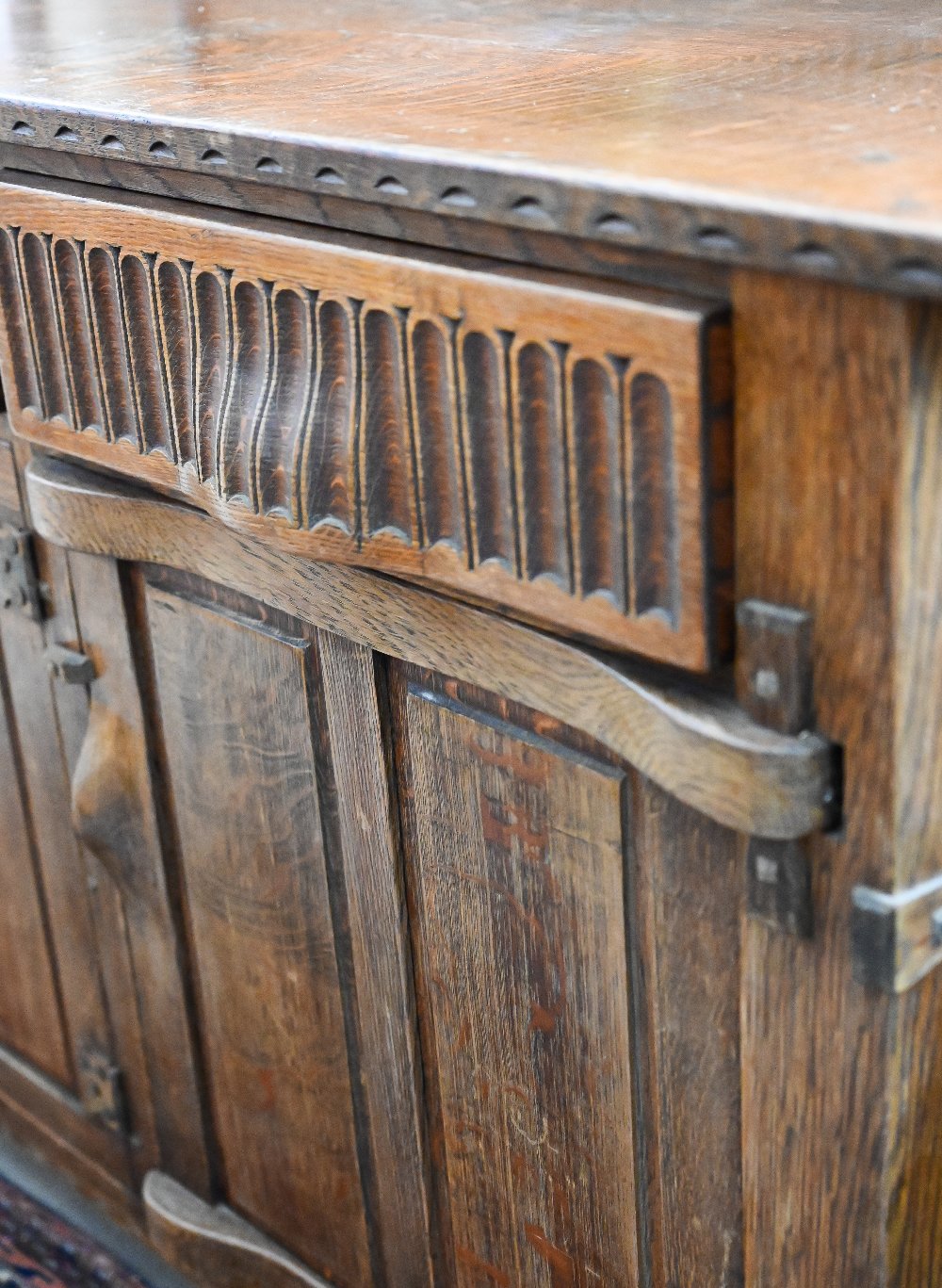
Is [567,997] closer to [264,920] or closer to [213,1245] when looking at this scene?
[264,920]

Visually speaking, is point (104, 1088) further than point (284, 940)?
Yes

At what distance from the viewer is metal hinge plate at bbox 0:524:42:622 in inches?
43.3

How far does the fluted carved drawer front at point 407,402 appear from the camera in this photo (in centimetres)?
62

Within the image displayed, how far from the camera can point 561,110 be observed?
72cm

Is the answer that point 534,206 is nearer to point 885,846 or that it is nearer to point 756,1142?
point 885,846

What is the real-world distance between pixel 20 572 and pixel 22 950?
0.40 m

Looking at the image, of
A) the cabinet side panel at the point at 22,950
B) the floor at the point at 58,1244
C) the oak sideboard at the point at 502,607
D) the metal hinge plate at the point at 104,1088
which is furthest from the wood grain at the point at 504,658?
the floor at the point at 58,1244

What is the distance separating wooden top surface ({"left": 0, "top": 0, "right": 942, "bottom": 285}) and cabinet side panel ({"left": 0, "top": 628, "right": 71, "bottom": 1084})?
1.63ft

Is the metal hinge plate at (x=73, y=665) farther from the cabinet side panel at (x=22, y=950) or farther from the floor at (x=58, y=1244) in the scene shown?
the floor at (x=58, y=1244)

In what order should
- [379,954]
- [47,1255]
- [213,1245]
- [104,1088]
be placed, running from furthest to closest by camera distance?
[47,1255], [104,1088], [213,1245], [379,954]

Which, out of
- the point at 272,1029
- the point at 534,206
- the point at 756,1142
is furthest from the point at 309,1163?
the point at 534,206

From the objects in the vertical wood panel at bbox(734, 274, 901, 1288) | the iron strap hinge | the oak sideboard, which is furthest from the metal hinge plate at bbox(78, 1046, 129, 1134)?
the iron strap hinge

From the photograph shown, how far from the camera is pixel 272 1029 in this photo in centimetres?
105

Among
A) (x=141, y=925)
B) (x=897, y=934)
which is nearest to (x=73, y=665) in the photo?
(x=141, y=925)
